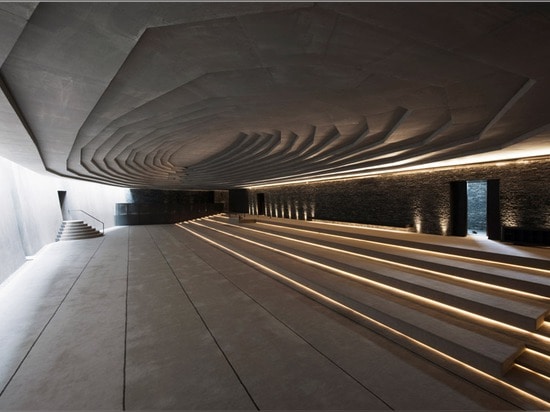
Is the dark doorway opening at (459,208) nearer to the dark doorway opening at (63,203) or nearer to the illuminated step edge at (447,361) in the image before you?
the illuminated step edge at (447,361)

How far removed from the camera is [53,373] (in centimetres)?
310

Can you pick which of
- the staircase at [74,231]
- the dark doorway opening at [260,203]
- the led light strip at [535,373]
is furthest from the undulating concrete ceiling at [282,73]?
the dark doorway opening at [260,203]

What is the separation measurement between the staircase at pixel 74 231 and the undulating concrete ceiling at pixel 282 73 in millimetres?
10402

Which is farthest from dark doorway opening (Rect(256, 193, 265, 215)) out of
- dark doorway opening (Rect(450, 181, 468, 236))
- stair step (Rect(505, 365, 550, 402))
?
stair step (Rect(505, 365, 550, 402))

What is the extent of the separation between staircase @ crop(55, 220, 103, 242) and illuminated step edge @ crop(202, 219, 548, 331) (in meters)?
15.8

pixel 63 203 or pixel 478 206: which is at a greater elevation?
pixel 63 203

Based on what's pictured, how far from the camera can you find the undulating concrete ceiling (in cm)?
195

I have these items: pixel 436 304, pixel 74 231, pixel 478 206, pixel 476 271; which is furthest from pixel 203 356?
pixel 478 206

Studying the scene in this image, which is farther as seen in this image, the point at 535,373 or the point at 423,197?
the point at 423,197

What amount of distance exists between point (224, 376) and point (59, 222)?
17287mm

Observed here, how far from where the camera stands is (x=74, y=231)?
1522 cm

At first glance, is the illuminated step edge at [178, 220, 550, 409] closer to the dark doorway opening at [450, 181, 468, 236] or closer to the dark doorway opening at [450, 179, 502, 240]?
the dark doorway opening at [450, 179, 502, 240]

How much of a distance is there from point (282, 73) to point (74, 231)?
56.4 feet

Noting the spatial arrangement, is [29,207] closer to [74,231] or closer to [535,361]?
[74,231]
